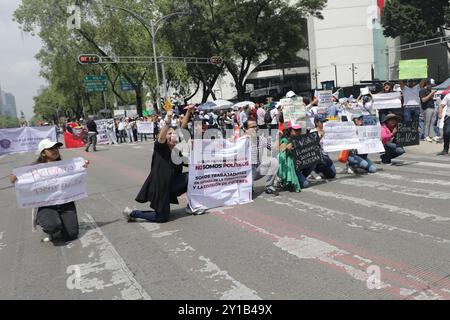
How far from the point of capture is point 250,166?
819 centimetres

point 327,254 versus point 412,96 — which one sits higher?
point 412,96

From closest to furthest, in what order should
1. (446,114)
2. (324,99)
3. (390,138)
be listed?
(390,138), (446,114), (324,99)

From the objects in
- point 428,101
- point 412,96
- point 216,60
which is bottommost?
point 428,101

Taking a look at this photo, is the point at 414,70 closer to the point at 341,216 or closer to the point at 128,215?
the point at 341,216

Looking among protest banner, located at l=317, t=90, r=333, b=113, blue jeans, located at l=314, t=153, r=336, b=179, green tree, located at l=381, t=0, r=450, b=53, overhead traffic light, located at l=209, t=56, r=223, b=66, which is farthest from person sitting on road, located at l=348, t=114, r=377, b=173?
green tree, located at l=381, t=0, r=450, b=53

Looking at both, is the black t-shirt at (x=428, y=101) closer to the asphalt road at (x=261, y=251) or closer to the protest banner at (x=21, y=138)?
the asphalt road at (x=261, y=251)

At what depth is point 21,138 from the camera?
76.5 feet

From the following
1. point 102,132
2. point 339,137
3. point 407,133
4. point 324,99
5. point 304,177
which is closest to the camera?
point 304,177

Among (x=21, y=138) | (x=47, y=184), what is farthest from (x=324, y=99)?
(x=21, y=138)

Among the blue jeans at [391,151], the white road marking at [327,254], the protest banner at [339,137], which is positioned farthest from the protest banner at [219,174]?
the blue jeans at [391,151]

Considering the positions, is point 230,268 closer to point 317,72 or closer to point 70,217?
point 70,217

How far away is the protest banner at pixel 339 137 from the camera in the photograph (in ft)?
32.4

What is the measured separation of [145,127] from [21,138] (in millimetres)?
8543
